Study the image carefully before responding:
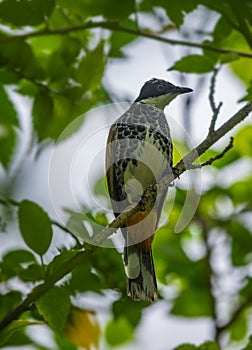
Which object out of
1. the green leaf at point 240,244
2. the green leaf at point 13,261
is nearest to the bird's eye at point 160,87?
the green leaf at point 240,244

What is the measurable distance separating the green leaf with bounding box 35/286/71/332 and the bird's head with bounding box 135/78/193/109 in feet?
5.75

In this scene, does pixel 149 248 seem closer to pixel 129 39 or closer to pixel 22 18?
pixel 129 39

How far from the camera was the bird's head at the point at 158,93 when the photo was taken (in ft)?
12.6

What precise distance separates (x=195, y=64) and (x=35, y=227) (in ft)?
2.89

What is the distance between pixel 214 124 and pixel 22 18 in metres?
0.85

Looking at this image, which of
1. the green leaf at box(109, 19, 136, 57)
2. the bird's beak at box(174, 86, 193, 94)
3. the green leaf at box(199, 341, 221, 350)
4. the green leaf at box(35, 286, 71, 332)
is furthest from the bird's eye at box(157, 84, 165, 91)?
the green leaf at box(35, 286, 71, 332)

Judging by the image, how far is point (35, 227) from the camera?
228 cm

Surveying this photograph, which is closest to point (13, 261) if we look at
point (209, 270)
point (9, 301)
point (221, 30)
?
point (9, 301)

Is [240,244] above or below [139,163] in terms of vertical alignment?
below

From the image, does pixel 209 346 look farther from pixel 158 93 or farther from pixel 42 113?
pixel 158 93

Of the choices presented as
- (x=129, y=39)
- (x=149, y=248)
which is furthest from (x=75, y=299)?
(x=129, y=39)

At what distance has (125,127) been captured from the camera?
3.72 metres

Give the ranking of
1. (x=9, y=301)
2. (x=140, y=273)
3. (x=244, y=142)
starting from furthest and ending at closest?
(x=244, y=142) < (x=140, y=273) < (x=9, y=301)

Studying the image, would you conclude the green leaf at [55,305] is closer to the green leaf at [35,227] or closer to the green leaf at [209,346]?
the green leaf at [35,227]
